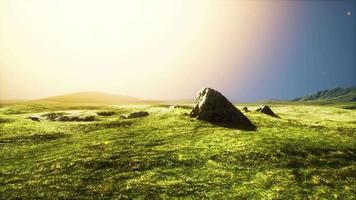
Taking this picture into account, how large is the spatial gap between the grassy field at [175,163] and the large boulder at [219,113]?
4.01 meters

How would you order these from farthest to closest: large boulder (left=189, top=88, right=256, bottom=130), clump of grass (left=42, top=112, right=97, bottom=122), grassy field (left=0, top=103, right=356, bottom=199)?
clump of grass (left=42, top=112, right=97, bottom=122) < large boulder (left=189, top=88, right=256, bottom=130) < grassy field (left=0, top=103, right=356, bottom=199)

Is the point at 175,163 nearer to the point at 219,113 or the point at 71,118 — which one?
the point at 219,113

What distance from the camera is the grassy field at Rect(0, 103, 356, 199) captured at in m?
31.2

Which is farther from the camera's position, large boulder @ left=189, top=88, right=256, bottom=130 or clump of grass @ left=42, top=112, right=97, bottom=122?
clump of grass @ left=42, top=112, right=97, bottom=122

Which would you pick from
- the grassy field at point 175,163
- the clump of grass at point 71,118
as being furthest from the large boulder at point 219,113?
the clump of grass at point 71,118

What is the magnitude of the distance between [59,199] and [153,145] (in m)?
17.8

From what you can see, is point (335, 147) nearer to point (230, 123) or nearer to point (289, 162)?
point (289, 162)

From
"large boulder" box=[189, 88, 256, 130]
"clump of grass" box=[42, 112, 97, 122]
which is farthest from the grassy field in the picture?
"clump of grass" box=[42, 112, 97, 122]

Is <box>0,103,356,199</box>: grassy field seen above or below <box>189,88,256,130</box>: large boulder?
below

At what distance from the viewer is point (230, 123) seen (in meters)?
59.7

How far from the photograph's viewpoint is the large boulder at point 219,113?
196 feet

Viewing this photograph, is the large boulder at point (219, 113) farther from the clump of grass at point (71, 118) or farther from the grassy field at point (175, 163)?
the clump of grass at point (71, 118)

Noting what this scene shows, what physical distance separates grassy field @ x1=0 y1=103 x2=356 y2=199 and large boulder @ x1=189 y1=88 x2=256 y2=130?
401 centimetres

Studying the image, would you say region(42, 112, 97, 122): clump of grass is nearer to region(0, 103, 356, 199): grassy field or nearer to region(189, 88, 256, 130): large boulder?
region(0, 103, 356, 199): grassy field
